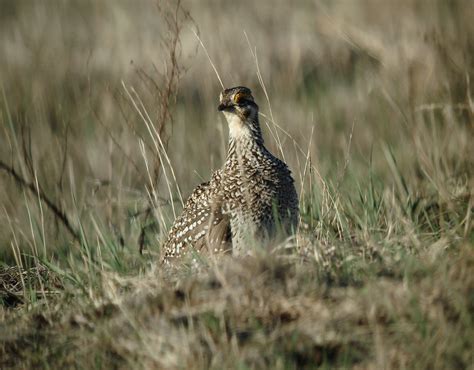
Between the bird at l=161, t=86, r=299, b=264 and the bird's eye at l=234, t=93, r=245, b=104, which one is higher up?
the bird's eye at l=234, t=93, r=245, b=104

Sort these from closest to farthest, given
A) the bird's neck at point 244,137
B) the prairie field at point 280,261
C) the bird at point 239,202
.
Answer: the prairie field at point 280,261, the bird at point 239,202, the bird's neck at point 244,137

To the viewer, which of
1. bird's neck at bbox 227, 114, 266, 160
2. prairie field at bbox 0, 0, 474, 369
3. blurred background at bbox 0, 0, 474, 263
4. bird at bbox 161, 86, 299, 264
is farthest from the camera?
blurred background at bbox 0, 0, 474, 263

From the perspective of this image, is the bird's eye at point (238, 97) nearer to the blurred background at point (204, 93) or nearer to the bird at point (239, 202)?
the bird at point (239, 202)

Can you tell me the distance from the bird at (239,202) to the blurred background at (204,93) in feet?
1.13

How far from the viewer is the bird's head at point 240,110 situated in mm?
5867

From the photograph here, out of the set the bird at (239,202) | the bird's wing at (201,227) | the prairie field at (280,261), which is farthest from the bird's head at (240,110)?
the bird's wing at (201,227)

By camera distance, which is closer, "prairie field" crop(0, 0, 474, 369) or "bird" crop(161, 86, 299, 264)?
"prairie field" crop(0, 0, 474, 369)

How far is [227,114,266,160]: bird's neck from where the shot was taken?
19.1 feet

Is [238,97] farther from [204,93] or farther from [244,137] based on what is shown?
[204,93]

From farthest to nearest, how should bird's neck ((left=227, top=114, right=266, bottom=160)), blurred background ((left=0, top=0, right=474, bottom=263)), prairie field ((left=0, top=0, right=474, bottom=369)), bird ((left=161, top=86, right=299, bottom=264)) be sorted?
blurred background ((left=0, top=0, right=474, bottom=263))
bird's neck ((left=227, top=114, right=266, bottom=160))
bird ((left=161, top=86, right=299, bottom=264))
prairie field ((left=0, top=0, right=474, bottom=369))

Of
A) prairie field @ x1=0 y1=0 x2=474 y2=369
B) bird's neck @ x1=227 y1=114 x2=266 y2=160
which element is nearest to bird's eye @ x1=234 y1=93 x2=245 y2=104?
bird's neck @ x1=227 y1=114 x2=266 y2=160

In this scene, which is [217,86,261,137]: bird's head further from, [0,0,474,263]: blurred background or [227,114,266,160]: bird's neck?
[0,0,474,263]: blurred background

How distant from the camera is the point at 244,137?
19.3 ft

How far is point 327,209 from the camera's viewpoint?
5387 millimetres
